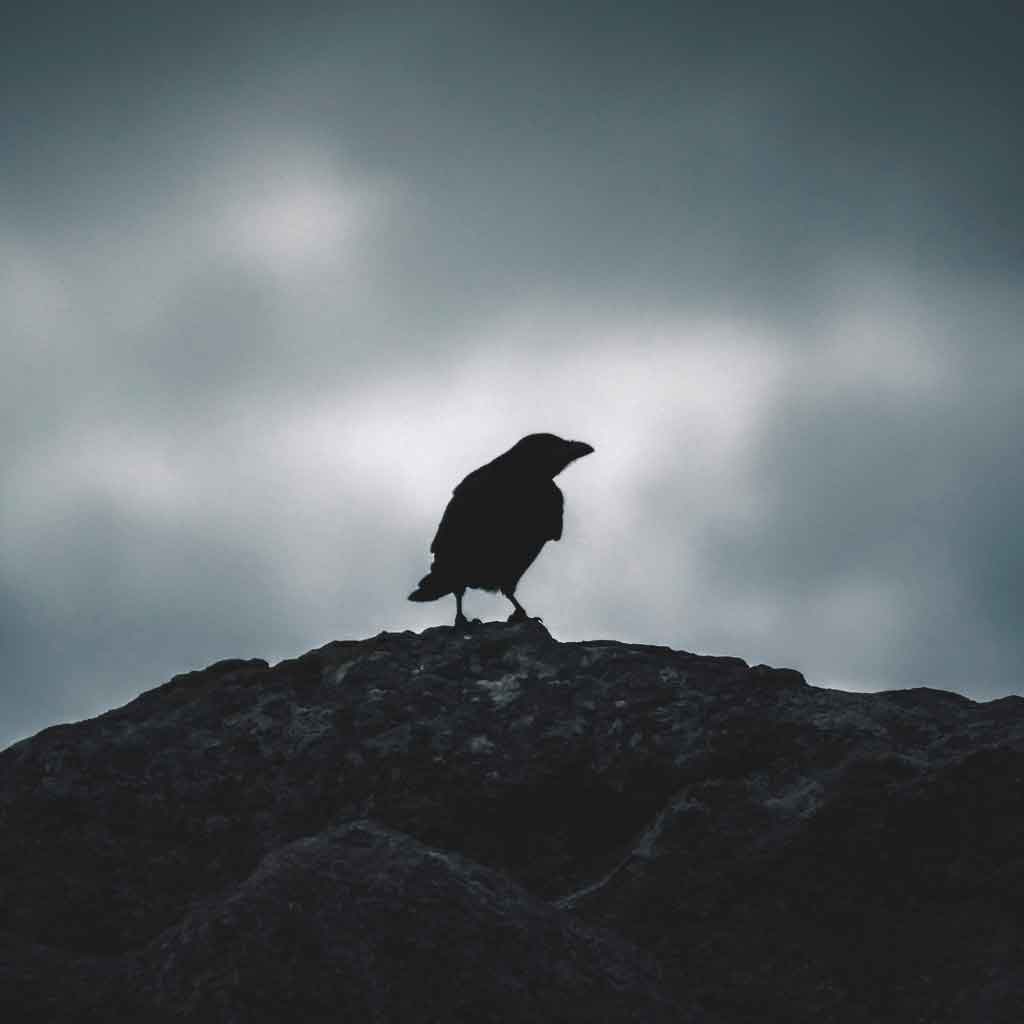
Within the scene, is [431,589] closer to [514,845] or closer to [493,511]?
[493,511]

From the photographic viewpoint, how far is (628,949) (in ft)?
11.2

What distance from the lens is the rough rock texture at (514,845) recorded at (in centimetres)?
301

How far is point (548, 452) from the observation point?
11.0m

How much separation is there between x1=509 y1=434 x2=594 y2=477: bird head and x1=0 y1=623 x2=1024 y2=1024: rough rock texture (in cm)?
495

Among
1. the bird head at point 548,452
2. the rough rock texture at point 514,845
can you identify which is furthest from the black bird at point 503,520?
the rough rock texture at point 514,845

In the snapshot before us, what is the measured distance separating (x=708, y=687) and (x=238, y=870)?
2.16 metres

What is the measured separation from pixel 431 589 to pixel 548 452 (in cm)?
200

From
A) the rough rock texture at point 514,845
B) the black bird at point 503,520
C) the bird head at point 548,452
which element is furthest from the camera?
the black bird at point 503,520

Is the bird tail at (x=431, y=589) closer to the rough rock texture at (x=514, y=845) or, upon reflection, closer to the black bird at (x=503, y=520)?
the black bird at (x=503, y=520)

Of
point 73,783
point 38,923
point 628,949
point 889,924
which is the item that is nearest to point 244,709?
point 73,783

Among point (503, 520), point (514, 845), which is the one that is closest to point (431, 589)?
point (503, 520)

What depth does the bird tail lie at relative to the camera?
1169 cm

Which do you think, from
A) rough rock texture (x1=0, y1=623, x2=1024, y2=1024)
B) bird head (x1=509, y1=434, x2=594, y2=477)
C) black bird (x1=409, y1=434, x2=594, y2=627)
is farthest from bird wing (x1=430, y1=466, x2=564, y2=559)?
rough rock texture (x1=0, y1=623, x2=1024, y2=1024)

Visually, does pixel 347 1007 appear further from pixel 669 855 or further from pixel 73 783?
pixel 73 783
